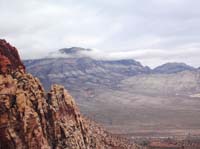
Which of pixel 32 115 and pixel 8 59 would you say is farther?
pixel 8 59

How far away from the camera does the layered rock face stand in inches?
1898

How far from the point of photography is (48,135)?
2053 inches

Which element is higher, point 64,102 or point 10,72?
point 10,72

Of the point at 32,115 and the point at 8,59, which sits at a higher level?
the point at 8,59

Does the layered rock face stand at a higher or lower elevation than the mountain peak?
lower

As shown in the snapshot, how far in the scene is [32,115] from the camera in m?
49.2

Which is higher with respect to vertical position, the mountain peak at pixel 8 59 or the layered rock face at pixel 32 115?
the mountain peak at pixel 8 59

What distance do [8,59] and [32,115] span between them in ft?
25.8

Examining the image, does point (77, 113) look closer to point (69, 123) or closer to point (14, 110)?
point (69, 123)

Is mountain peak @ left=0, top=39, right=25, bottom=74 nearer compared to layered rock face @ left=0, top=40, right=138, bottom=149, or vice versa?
layered rock face @ left=0, top=40, right=138, bottom=149

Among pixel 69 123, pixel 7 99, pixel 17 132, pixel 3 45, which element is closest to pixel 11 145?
pixel 17 132

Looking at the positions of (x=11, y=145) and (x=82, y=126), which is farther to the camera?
(x=82, y=126)

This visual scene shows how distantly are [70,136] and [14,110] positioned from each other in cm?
736

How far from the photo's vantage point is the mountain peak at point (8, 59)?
2071 inches
